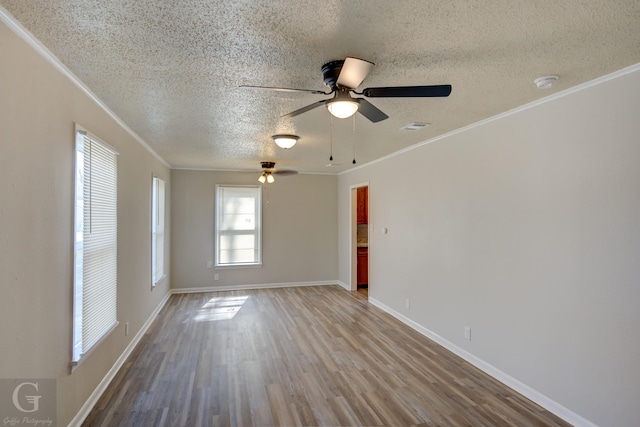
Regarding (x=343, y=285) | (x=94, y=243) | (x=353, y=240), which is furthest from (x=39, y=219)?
(x=343, y=285)

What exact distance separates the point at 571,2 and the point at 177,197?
6344 millimetres

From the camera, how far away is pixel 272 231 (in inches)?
274

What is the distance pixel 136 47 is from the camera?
5.99 feet

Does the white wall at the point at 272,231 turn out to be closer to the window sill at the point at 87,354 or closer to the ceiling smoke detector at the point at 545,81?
the window sill at the point at 87,354

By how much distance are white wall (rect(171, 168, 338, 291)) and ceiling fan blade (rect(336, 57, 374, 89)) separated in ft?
17.2

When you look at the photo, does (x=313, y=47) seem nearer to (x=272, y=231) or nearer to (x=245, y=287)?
(x=272, y=231)

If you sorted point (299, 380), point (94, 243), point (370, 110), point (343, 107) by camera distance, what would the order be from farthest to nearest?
point (299, 380) → point (94, 243) → point (370, 110) → point (343, 107)

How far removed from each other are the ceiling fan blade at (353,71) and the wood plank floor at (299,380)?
2.34m

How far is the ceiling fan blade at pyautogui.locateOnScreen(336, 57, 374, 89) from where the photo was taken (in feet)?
5.44

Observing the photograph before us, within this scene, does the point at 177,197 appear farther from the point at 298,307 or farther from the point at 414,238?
the point at 414,238

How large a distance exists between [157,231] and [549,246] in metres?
4.96

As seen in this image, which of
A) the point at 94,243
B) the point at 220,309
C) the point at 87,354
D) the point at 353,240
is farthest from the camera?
the point at 353,240

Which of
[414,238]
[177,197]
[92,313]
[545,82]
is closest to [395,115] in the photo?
[545,82]
